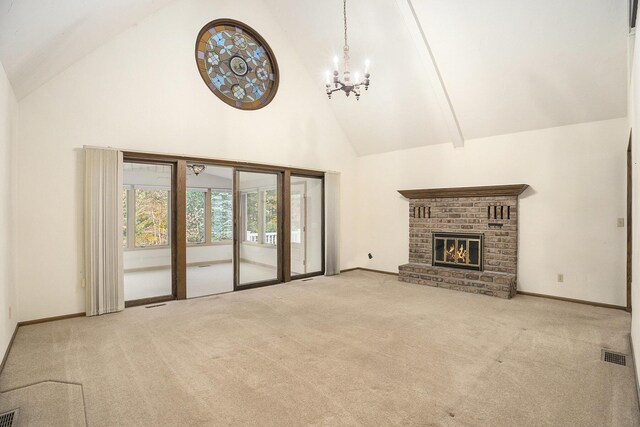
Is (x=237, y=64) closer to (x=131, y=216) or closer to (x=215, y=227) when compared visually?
(x=131, y=216)

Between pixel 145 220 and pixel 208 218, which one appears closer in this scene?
pixel 145 220

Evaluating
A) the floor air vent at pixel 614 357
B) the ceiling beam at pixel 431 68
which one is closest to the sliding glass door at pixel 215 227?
the ceiling beam at pixel 431 68

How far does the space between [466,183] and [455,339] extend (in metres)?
3.47

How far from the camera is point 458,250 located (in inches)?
233

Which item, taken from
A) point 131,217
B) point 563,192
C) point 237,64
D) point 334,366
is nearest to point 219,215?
point 131,217

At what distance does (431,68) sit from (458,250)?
315 centimetres

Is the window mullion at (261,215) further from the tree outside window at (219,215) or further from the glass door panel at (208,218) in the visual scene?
the tree outside window at (219,215)

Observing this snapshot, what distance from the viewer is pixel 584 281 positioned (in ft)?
15.5

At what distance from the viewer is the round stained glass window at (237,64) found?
5.25 meters

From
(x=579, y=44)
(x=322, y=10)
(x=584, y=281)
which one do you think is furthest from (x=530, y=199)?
(x=322, y=10)

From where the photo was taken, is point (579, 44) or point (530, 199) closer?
point (579, 44)

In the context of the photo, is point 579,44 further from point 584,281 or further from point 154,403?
point 154,403

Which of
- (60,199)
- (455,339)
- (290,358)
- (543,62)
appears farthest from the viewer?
(543,62)

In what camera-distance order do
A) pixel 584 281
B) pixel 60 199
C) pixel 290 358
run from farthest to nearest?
pixel 584 281, pixel 60 199, pixel 290 358
